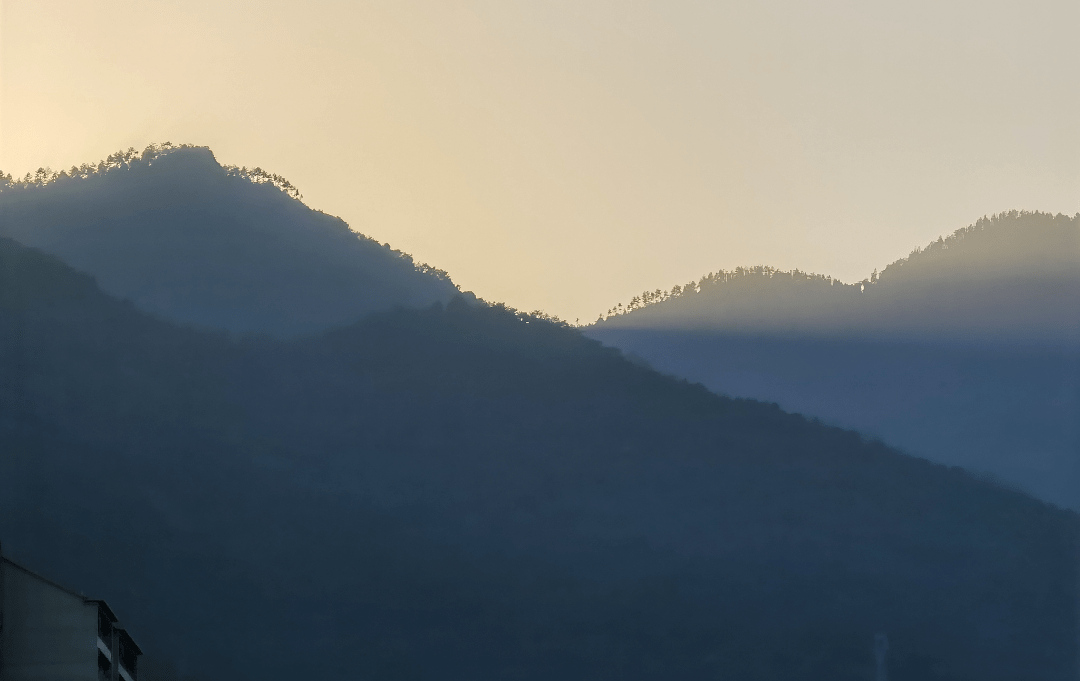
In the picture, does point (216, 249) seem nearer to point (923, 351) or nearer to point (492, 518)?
point (492, 518)

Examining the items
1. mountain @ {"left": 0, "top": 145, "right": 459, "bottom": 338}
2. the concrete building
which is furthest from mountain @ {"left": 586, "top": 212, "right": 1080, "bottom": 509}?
the concrete building

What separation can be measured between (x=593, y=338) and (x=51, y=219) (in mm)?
13317

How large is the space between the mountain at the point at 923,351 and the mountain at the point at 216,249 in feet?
22.7

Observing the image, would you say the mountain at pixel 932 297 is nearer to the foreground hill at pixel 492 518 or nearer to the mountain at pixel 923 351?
the mountain at pixel 923 351

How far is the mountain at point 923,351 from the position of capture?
2609 cm

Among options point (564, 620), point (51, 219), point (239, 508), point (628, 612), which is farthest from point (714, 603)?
point (51, 219)

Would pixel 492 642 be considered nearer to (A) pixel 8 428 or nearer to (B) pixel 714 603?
(B) pixel 714 603

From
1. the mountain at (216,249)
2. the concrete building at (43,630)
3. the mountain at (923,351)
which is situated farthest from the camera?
the mountain at (923,351)

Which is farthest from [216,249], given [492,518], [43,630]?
[43,630]

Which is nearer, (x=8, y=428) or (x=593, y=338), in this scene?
(x=8, y=428)

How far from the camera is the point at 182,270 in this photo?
27.2 m

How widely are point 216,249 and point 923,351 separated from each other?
21.0m

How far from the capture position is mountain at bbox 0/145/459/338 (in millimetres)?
22781

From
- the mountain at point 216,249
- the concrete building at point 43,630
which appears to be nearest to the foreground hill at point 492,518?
the mountain at point 216,249
